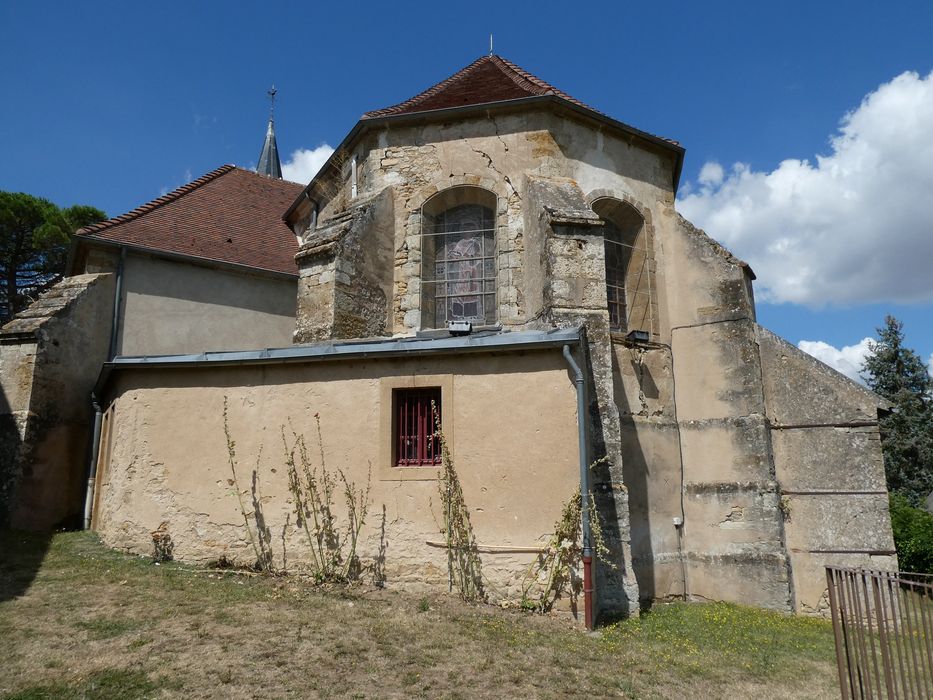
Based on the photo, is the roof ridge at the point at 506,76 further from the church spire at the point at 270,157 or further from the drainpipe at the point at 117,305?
the church spire at the point at 270,157

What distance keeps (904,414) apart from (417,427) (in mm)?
21837

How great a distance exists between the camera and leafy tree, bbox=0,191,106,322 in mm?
20953

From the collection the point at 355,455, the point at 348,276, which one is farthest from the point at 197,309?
the point at 355,455

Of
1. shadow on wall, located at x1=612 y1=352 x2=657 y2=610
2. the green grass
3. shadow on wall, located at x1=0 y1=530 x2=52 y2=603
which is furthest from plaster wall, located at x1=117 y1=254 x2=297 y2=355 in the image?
shadow on wall, located at x1=612 y1=352 x2=657 y2=610

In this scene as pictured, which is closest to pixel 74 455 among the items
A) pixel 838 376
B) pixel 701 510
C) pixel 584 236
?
pixel 584 236

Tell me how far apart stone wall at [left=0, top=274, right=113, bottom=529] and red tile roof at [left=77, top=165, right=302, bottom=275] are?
1.73 m

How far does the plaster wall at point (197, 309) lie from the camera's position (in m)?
11.2

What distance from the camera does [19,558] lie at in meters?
7.43

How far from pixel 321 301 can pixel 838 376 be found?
744 centimetres

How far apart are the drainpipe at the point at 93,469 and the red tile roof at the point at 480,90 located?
5915mm

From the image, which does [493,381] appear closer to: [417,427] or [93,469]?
[417,427]

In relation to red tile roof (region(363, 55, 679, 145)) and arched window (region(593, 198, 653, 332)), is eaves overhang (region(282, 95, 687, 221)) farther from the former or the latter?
arched window (region(593, 198, 653, 332))

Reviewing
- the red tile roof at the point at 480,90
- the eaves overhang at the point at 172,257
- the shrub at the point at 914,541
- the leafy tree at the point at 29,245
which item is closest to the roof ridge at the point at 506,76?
the red tile roof at the point at 480,90

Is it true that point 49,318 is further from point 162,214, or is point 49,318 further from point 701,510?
point 701,510
